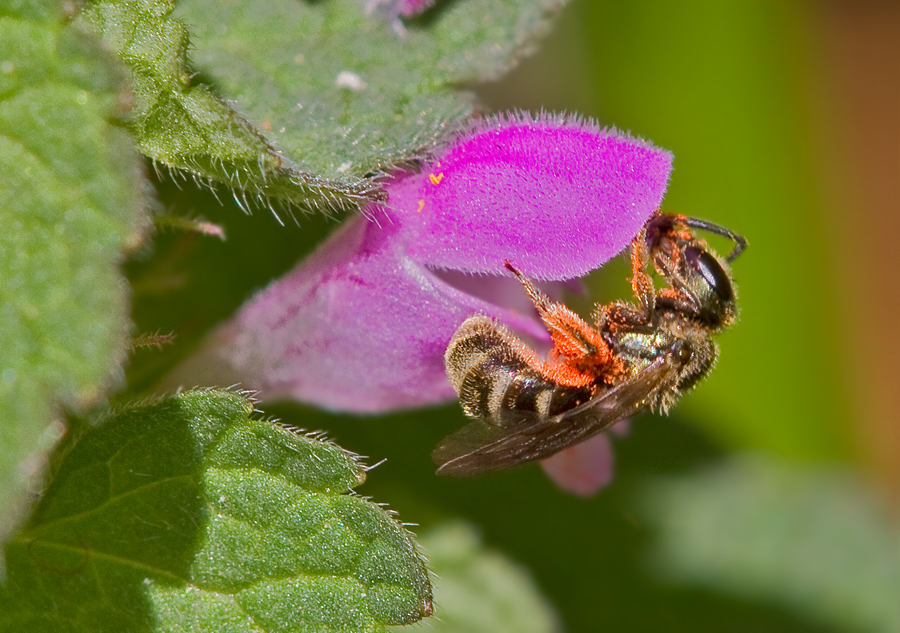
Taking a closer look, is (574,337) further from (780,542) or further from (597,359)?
(780,542)

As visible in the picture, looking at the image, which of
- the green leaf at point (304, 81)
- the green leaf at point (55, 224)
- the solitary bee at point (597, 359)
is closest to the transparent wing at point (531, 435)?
the solitary bee at point (597, 359)

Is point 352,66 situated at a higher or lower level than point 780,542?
higher

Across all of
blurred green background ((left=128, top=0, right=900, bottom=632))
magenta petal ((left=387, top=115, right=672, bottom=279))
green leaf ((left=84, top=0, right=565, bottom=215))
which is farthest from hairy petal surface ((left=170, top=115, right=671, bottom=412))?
blurred green background ((left=128, top=0, right=900, bottom=632))

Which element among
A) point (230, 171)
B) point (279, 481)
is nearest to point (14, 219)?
point (230, 171)

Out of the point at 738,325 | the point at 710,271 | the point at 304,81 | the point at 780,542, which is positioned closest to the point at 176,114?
the point at 304,81

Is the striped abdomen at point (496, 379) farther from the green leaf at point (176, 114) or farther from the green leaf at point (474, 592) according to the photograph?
the green leaf at point (474, 592)
